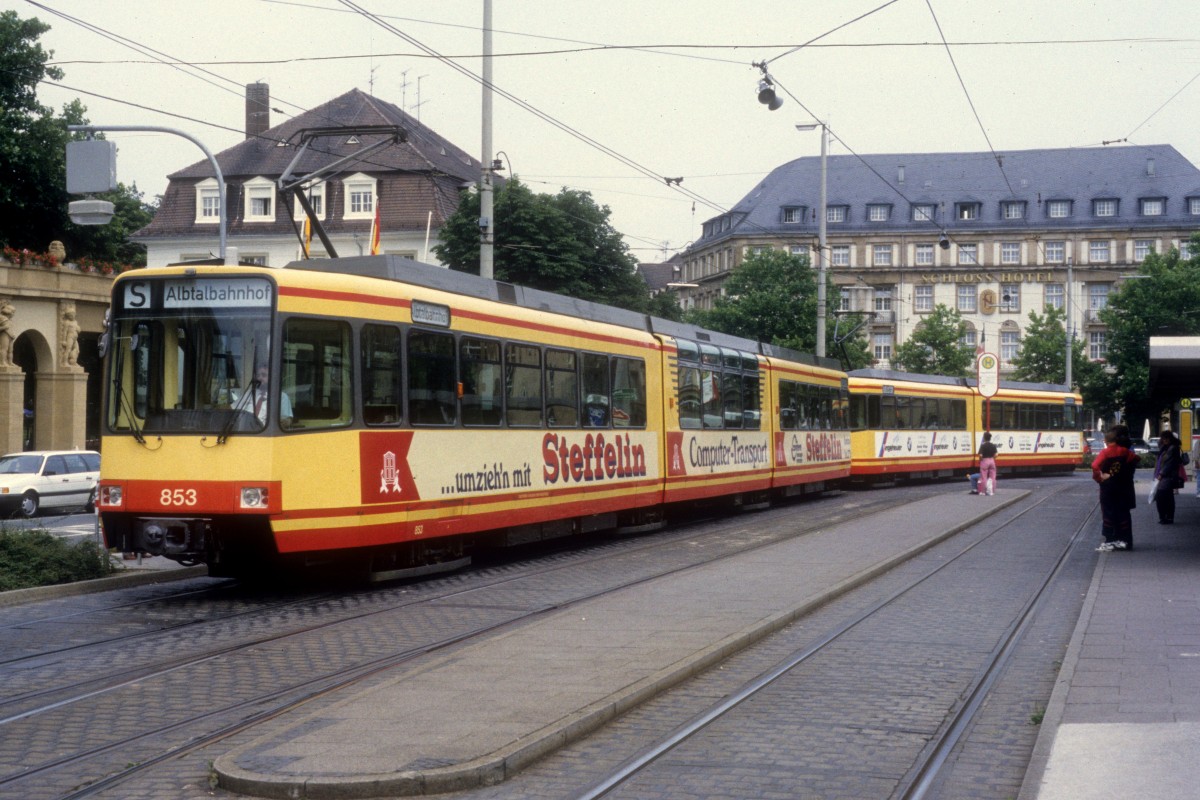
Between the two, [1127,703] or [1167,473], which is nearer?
[1127,703]

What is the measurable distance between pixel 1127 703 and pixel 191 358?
852 cm

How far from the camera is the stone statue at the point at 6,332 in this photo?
3765 centimetres

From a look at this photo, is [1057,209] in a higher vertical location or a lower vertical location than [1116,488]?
higher

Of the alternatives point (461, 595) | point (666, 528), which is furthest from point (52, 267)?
point (461, 595)

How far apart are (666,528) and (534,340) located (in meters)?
7.13

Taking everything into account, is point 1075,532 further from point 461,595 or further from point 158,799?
point 158,799

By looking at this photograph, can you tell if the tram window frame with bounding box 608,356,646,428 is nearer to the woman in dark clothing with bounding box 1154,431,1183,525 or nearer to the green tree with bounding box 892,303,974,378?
the woman in dark clothing with bounding box 1154,431,1183,525

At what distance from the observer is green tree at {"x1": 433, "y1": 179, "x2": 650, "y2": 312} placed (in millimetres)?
48250

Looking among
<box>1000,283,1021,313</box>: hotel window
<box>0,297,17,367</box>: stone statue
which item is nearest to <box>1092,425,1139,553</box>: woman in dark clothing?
<box>0,297,17,367</box>: stone statue

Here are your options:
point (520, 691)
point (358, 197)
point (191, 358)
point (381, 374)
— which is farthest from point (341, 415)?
point (358, 197)

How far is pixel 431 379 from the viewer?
48.1ft

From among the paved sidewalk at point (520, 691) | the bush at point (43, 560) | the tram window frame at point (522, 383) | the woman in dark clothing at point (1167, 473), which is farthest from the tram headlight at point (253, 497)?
the woman in dark clothing at point (1167, 473)

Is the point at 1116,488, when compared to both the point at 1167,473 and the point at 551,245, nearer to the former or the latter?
the point at 1167,473

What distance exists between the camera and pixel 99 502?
1338 centimetres
